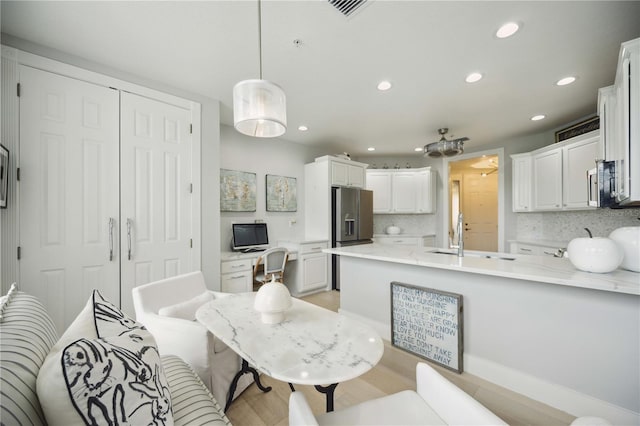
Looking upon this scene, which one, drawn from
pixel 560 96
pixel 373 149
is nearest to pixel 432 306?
pixel 560 96

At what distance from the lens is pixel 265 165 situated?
4.28m

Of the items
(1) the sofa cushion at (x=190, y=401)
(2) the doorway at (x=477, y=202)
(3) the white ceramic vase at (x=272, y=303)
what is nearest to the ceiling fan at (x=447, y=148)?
(3) the white ceramic vase at (x=272, y=303)

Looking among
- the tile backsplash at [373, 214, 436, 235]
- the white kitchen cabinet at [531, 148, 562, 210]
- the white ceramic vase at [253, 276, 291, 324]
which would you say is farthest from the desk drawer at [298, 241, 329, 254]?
the white kitchen cabinet at [531, 148, 562, 210]

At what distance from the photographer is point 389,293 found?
2.53 m

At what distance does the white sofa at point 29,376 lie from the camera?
541mm

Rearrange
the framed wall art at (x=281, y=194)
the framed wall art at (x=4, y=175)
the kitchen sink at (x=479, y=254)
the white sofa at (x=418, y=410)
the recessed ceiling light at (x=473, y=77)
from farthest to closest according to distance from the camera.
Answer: the framed wall art at (x=281, y=194)
the recessed ceiling light at (x=473, y=77)
the kitchen sink at (x=479, y=254)
the framed wall art at (x=4, y=175)
the white sofa at (x=418, y=410)

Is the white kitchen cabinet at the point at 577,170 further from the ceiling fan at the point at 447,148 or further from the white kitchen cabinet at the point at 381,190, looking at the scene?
the white kitchen cabinet at the point at 381,190

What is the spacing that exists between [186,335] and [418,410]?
126 centimetres

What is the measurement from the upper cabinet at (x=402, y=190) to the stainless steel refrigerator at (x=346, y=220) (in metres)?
0.93

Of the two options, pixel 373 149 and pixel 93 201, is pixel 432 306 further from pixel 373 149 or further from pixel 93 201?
pixel 373 149

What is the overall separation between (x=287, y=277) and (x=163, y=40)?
3.36 m

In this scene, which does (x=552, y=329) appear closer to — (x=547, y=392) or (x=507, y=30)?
(x=547, y=392)

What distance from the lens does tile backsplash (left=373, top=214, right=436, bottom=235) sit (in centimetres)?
562

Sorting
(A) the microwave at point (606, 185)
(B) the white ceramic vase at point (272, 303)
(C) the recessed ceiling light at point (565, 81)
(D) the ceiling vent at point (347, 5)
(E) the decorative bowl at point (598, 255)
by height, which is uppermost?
(C) the recessed ceiling light at point (565, 81)
